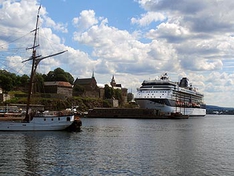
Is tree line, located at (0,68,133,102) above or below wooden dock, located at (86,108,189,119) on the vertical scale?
above

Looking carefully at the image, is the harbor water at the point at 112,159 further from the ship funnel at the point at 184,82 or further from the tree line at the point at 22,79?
the ship funnel at the point at 184,82

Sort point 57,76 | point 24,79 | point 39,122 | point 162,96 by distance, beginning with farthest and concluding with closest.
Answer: point 57,76 → point 24,79 → point 162,96 → point 39,122

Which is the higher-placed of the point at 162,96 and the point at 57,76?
the point at 57,76

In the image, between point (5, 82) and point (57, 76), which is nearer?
point (5, 82)

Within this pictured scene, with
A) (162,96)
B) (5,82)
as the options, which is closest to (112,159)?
(162,96)

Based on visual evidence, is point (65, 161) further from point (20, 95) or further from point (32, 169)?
point (20, 95)

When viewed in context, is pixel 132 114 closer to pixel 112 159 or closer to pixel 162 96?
pixel 162 96

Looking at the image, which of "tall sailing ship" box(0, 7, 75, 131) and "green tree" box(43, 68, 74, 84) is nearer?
"tall sailing ship" box(0, 7, 75, 131)

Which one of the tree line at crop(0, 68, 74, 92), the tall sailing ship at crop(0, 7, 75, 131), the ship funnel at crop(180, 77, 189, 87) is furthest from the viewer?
the ship funnel at crop(180, 77, 189, 87)

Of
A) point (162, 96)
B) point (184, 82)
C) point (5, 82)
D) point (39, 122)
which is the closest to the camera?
point (39, 122)

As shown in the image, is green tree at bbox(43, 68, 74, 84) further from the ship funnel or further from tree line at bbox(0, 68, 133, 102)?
the ship funnel

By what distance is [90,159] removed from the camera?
3241 cm

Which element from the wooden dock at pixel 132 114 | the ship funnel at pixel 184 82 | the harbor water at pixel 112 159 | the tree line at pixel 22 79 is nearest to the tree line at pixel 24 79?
the tree line at pixel 22 79

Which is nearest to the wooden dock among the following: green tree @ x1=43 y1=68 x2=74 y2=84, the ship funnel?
the ship funnel
